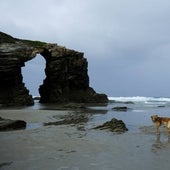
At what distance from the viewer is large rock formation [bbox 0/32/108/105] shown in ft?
234

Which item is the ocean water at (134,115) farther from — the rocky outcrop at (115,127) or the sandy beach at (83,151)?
the sandy beach at (83,151)

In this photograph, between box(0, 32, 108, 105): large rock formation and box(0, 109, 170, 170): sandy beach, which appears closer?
box(0, 109, 170, 170): sandy beach

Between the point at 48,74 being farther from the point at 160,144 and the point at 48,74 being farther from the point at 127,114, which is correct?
the point at 160,144

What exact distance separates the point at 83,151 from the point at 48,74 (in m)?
68.5

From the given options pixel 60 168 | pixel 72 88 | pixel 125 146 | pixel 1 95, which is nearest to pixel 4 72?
pixel 1 95

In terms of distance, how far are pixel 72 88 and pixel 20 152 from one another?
7237 cm

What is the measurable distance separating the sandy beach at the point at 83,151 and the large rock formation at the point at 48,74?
48.6m

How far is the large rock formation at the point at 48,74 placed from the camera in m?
71.4

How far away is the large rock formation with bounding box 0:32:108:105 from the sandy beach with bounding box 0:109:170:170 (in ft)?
159

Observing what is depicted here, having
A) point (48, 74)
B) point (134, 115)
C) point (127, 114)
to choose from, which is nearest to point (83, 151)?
point (134, 115)

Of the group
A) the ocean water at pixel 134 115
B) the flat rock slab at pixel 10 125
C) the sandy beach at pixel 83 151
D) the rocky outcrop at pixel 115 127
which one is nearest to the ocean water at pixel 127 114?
the ocean water at pixel 134 115

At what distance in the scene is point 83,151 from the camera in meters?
16.8

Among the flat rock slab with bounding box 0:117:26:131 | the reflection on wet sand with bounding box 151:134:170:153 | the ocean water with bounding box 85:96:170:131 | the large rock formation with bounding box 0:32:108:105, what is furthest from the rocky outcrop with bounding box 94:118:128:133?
the large rock formation with bounding box 0:32:108:105

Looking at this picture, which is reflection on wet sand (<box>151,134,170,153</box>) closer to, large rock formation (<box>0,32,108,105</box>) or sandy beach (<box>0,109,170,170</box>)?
sandy beach (<box>0,109,170,170</box>)
